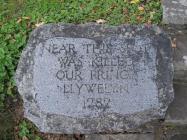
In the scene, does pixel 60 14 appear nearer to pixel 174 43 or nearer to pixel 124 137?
pixel 174 43

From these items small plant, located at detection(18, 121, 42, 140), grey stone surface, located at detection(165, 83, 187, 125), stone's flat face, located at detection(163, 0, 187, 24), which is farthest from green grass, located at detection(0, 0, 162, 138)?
grey stone surface, located at detection(165, 83, 187, 125)

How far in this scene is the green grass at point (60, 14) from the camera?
4352 mm

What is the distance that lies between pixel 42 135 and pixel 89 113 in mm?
579

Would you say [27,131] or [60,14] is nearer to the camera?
[27,131]

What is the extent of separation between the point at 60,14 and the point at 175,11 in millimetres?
1287

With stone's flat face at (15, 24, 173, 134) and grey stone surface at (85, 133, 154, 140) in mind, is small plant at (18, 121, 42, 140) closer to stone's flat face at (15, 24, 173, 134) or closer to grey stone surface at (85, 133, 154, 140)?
stone's flat face at (15, 24, 173, 134)

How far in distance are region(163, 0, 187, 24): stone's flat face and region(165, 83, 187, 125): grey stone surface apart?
0.79 metres

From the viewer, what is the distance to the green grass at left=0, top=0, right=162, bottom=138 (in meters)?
4.35

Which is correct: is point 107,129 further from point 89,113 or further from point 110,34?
point 110,34

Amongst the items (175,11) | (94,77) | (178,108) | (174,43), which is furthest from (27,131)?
(175,11)

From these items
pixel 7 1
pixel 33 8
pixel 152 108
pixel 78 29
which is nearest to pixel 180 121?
pixel 152 108

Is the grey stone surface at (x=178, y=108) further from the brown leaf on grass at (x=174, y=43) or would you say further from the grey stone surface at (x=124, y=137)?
the brown leaf on grass at (x=174, y=43)

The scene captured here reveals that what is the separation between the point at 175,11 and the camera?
14.1 feet

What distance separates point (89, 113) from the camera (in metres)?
3.39
